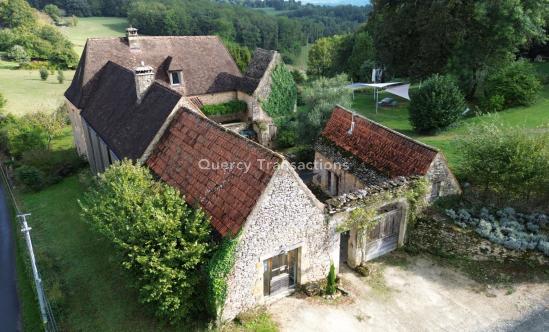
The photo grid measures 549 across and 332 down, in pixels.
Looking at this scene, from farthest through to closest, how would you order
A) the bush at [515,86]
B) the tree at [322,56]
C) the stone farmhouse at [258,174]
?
the tree at [322,56], the bush at [515,86], the stone farmhouse at [258,174]

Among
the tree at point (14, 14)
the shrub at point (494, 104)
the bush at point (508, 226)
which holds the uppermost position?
the tree at point (14, 14)

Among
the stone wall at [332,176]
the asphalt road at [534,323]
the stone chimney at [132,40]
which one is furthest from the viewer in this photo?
the stone chimney at [132,40]

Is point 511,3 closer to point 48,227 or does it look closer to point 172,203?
point 172,203

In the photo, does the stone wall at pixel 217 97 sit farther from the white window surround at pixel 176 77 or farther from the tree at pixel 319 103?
the tree at pixel 319 103

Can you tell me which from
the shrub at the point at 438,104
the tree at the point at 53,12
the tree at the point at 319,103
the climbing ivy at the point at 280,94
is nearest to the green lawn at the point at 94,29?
the tree at the point at 53,12

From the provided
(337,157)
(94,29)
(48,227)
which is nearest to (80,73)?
(48,227)

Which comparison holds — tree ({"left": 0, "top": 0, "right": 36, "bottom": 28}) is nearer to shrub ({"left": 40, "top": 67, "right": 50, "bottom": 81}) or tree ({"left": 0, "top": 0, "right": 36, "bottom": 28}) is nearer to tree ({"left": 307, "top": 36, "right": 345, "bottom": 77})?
shrub ({"left": 40, "top": 67, "right": 50, "bottom": 81})
